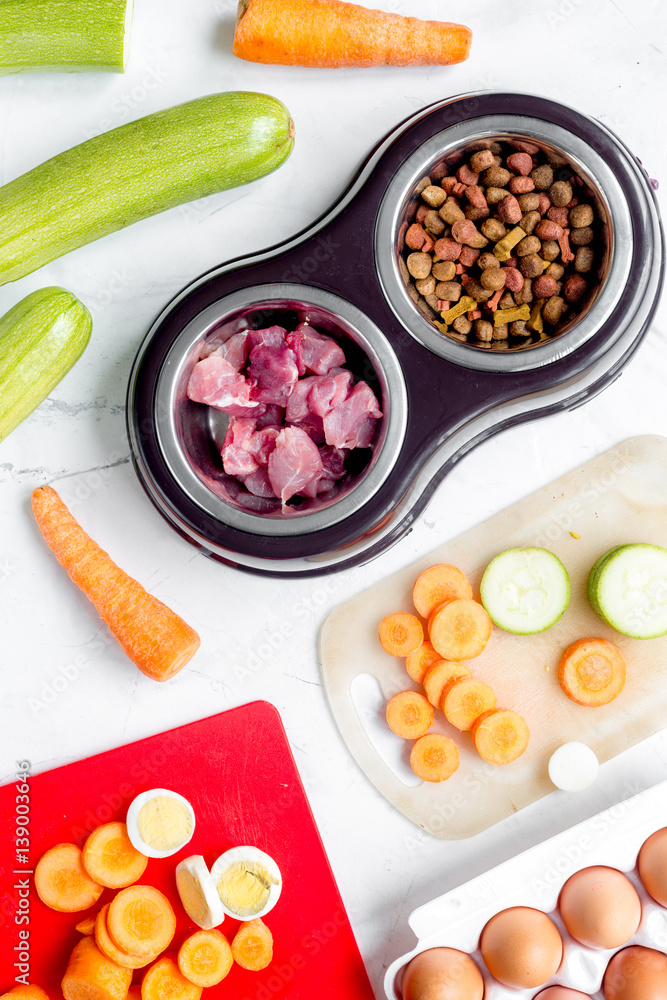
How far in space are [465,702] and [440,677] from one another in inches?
2.7

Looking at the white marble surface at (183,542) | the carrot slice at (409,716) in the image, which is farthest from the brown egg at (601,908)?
the carrot slice at (409,716)

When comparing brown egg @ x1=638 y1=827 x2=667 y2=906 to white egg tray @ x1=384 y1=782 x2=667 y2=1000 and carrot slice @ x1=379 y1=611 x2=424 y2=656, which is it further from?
carrot slice @ x1=379 y1=611 x2=424 y2=656

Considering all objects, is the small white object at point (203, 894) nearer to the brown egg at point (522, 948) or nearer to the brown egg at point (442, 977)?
the brown egg at point (442, 977)

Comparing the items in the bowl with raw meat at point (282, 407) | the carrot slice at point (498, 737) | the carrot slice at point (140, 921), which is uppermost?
the bowl with raw meat at point (282, 407)

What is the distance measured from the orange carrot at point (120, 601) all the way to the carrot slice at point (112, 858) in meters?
0.35

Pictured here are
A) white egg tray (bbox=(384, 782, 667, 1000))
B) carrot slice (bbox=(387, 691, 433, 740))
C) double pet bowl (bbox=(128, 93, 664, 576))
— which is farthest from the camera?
carrot slice (bbox=(387, 691, 433, 740))

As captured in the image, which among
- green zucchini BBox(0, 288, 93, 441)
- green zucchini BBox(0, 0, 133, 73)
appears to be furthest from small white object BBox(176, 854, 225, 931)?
green zucchini BBox(0, 0, 133, 73)

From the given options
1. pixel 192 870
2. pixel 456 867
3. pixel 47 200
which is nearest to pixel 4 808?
pixel 192 870

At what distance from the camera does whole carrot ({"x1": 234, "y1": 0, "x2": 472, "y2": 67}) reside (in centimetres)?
143

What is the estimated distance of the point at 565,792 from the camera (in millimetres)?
1541

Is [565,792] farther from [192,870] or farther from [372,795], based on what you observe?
[192,870]

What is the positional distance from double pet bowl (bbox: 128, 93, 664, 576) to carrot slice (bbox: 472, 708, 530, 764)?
1.59 ft

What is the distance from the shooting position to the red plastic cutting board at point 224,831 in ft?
5.02

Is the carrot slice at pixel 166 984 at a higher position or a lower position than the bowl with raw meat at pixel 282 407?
lower
